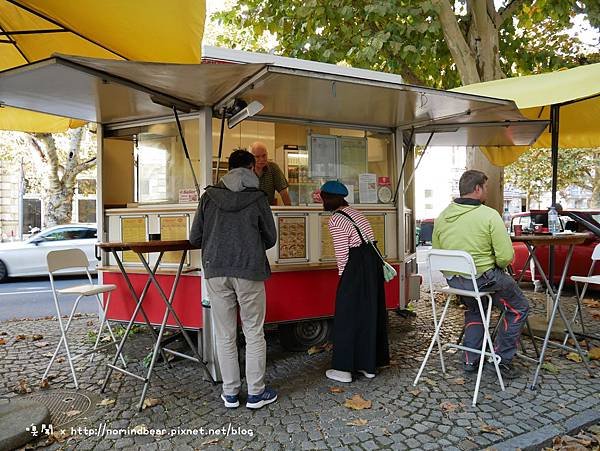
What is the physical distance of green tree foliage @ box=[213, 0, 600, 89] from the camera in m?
7.23

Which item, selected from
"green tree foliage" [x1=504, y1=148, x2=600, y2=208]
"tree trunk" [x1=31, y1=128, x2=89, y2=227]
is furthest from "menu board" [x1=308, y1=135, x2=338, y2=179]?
"green tree foliage" [x1=504, y1=148, x2=600, y2=208]

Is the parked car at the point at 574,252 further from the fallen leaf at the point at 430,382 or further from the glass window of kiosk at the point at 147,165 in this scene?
the glass window of kiosk at the point at 147,165

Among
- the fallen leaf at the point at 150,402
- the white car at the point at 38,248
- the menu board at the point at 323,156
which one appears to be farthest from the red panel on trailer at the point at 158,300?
the white car at the point at 38,248

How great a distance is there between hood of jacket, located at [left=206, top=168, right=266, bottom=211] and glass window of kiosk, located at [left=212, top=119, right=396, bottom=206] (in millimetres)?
1582

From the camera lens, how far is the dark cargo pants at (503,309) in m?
4.00

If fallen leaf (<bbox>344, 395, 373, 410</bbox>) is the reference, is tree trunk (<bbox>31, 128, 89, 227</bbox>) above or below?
above

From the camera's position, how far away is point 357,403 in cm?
370

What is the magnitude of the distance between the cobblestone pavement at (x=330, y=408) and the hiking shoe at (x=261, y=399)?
0.05 meters

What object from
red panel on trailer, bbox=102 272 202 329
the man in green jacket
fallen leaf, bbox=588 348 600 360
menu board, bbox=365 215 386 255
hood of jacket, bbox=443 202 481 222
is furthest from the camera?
menu board, bbox=365 215 386 255

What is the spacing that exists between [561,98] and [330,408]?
338 cm

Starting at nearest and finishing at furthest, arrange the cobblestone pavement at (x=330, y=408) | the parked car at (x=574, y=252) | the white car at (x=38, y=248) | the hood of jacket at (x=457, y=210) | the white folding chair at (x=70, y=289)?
the cobblestone pavement at (x=330, y=408) → the hood of jacket at (x=457, y=210) → the white folding chair at (x=70, y=289) → the parked car at (x=574, y=252) → the white car at (x=38, y=248)

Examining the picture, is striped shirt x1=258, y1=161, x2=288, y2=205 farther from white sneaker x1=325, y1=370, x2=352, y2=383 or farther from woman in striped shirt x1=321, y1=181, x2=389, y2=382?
white sneaker x1=325, y1=370, x2=352, y2=383

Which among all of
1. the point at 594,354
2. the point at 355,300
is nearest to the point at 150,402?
the point at 355,300

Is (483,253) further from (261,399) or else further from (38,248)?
(38,248)
